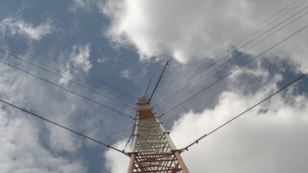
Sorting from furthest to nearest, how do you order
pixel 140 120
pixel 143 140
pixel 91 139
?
1. pixel 140 120
2. pixel 143 140
3. pixel 91 139

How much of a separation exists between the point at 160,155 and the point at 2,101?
6212mm

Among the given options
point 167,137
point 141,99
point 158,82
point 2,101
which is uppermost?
point 141,99

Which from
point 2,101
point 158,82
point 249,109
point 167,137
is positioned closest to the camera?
point 2,101

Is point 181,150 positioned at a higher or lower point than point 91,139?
lower

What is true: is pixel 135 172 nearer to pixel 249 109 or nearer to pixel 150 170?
pixel 150 170

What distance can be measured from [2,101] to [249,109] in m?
8.43

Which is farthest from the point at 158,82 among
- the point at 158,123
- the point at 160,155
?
the point at 160,155

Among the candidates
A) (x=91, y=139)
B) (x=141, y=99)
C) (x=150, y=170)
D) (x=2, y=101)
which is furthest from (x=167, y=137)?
(x=141, y=99)

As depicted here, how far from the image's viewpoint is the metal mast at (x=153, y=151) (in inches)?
498

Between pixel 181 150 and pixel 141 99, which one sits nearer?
pixel 181 150

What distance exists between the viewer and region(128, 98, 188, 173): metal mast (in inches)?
498

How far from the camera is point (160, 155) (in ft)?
45.1

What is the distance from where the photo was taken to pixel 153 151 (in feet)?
Result: 48.2

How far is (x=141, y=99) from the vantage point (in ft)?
96.2
